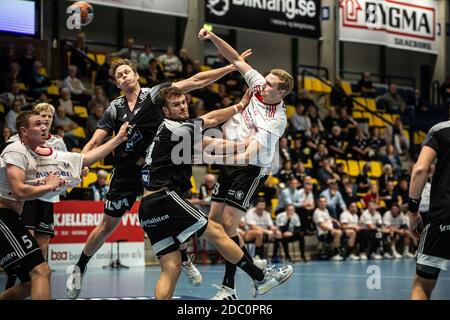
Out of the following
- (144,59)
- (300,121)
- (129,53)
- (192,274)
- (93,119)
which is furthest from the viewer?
(300,121)

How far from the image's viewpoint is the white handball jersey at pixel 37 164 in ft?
21.0

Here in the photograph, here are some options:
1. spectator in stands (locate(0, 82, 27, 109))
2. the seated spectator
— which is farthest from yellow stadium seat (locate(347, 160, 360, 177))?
spectator in stands (locate(0, 82, 27, 109))

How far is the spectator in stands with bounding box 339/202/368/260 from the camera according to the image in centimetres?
1778

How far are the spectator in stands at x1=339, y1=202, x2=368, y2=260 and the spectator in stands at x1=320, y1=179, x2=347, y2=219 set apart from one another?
0.19 meters

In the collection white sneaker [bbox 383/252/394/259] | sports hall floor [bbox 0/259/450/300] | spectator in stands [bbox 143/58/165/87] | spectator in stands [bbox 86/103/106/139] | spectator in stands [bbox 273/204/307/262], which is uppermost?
spectator in stands [bbox 143/58/165/87]

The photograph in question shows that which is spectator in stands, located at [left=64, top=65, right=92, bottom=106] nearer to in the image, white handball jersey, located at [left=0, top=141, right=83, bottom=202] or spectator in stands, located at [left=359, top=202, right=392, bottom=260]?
spectator in stands, located at [left=359, top=202, right=392, bottom=260]

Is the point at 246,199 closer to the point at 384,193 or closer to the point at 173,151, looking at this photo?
the point at 173,151

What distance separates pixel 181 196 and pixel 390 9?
18.2 m

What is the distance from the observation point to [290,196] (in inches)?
Answer: 678

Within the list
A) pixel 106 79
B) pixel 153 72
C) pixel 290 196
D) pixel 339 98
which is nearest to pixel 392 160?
pixel 339 98

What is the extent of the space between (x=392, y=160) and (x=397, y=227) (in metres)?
3.00

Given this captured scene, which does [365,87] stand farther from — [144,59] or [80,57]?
[80,57]
